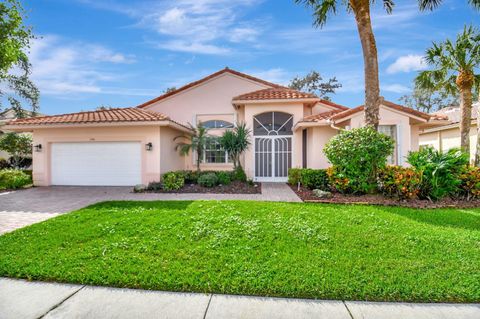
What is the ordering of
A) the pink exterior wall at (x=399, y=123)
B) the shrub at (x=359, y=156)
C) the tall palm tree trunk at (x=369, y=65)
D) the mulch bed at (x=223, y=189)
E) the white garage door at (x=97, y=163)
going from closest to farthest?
the shrub at (x=359, y=156) < the tall palm tree trunk at (x=369, y=65) < the mulch bed at (x=223, y=189) < the pink exterior wall at (x=399, y=123) < the white garage door at (x=97, y=163)

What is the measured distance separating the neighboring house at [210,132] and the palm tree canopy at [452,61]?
3817 mm

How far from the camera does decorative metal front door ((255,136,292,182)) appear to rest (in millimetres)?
15680

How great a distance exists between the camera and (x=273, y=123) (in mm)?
15766

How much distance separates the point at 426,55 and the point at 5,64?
→ 24.7 meters

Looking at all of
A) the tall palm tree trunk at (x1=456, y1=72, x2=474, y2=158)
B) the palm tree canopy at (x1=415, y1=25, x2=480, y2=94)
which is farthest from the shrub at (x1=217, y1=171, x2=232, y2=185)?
the palm tree canopy at (x1=415, y1=25, x2=480, y2=94)

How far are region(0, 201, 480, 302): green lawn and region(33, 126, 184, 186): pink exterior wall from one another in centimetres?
621

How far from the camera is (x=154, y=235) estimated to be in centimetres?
571

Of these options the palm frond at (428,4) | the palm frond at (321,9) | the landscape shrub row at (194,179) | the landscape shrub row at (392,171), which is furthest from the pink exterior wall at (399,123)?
the landscape shrub row at (194,179)

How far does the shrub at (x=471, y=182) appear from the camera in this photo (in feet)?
30.7

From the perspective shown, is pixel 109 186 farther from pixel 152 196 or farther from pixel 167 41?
pixel 167 41

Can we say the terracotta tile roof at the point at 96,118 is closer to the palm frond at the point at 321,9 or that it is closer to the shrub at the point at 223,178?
the shrub at the point at 223,178

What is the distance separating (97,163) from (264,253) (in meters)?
12.7

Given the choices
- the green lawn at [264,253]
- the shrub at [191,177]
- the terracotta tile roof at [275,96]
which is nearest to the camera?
the green lawn at [264,253]

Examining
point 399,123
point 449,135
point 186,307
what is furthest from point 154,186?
point 449,135
